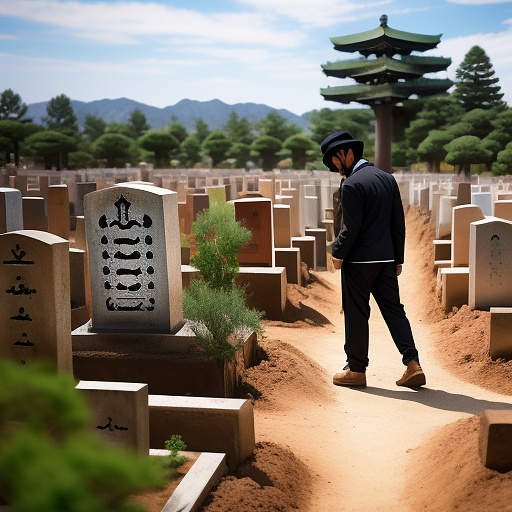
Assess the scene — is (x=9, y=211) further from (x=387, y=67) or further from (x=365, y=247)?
(x=387, y=67)

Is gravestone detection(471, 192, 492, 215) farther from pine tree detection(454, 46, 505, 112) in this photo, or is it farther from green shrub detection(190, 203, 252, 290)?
pine tree detection(454, 46, 505, 112)

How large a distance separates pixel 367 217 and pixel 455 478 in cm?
249

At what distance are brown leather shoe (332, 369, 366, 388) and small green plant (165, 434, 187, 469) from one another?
92.8 inches

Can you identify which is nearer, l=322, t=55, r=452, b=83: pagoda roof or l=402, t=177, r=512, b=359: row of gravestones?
l=402, t=177, r=512, b=359: row of gravestones

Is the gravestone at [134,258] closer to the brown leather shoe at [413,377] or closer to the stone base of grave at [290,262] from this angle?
the brown leather shoe at [413,377]

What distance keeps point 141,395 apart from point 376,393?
2.77 m

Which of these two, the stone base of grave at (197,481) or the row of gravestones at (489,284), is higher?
the row of gravestones at (489,284)

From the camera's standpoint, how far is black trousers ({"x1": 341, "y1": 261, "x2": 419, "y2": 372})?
556 cm

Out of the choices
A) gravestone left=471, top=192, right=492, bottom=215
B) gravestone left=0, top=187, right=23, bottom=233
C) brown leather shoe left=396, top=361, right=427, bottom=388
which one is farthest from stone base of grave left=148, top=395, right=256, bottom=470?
gravestone left=471, top=192, right=492, bottom=215

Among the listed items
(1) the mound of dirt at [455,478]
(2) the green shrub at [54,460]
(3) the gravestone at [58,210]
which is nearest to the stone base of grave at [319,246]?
(3) the gravestone at [58,210]

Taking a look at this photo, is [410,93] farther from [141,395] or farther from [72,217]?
[141,395]

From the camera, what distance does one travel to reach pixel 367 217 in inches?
217

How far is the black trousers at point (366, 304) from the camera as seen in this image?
219 inches

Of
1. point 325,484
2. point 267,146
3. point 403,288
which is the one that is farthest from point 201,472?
point 267,146
